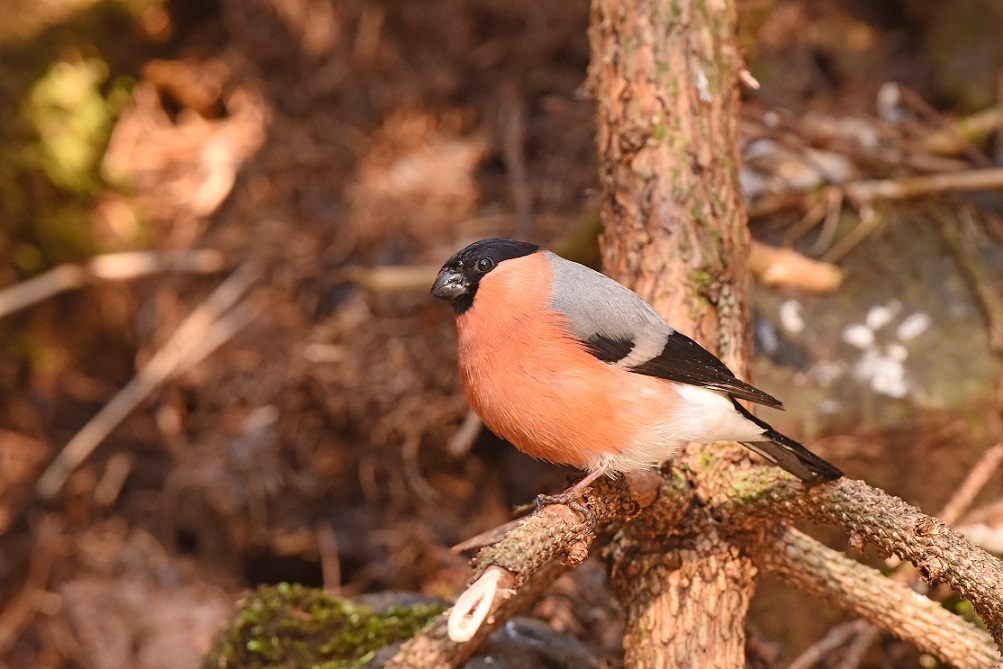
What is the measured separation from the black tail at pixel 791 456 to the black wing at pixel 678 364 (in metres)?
0.09

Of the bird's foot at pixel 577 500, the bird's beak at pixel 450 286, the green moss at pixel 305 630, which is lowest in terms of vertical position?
the green moss at pixel 305 630

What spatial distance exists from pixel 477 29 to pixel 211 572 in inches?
164

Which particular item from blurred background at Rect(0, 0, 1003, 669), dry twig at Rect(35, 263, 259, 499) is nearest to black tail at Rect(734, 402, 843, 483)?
blurred background at Rect(0, 0, 1003, 669)

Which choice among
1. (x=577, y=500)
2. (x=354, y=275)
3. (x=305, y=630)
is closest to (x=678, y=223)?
(x=577, y=500)

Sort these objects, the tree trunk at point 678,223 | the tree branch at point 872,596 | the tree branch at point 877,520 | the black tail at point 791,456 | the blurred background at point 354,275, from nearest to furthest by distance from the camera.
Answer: the tree branch at point 877,520 → the black tail at point 791,456 → the tree branch at point 872,596 → the tree trunk at point 678,223 → the blurred background at point 354,275

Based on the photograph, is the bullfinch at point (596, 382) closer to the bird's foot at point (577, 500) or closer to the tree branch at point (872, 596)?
the bird's foot at point (577, 500)

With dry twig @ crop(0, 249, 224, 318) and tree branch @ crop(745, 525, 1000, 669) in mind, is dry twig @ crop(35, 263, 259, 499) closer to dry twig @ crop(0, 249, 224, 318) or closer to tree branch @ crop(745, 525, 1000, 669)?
dry twig @ crop(0, 249, 224, 318)

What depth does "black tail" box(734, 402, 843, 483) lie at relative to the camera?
2357mm

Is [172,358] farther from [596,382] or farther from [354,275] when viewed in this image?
[596,382]

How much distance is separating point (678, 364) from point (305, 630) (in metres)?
1.69

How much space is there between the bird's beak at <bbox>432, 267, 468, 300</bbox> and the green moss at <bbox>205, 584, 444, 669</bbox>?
119 centimetres

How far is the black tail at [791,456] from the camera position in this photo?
2.36 metres

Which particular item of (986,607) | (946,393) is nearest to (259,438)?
(946,393)

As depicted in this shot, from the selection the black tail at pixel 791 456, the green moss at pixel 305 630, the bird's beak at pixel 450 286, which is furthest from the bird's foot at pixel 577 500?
the green moss at pixel 305 630
